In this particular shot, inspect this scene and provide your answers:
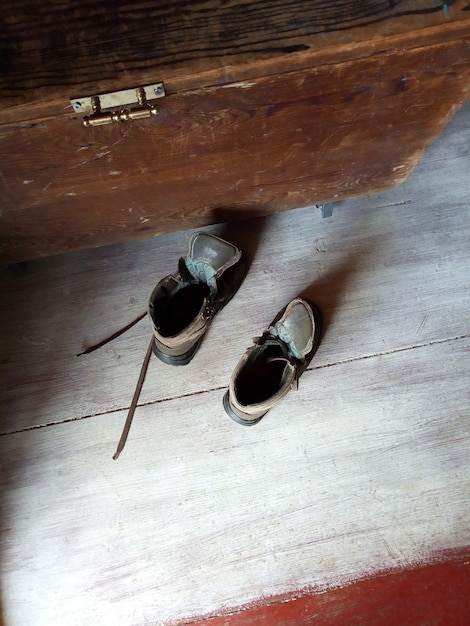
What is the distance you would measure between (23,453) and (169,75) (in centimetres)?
74

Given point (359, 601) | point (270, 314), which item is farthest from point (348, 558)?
point (270, 314)

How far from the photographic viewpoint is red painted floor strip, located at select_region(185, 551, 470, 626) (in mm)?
893

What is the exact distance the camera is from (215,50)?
68 cm

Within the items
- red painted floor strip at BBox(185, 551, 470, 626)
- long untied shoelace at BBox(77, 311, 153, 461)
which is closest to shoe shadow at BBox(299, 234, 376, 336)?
long untied shoelace at BBox(77, 311, 153, 461)

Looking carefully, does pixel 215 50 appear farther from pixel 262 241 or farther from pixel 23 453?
pixel 23 453

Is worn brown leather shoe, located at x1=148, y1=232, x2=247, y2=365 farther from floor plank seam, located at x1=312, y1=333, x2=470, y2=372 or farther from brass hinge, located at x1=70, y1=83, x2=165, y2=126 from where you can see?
brass hinge, located at x1=70, y1=83, x2=165, y2=126

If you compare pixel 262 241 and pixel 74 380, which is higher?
pixel 262 241

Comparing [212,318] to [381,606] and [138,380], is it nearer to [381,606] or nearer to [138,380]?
[138,380]

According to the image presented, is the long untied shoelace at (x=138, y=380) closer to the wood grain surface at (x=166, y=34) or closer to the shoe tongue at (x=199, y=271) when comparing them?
the shoe tongue at (x=199, y=271)

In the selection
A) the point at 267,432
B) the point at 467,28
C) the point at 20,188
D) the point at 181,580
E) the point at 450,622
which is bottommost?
the point at 450,622

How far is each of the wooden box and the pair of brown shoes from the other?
0.14m

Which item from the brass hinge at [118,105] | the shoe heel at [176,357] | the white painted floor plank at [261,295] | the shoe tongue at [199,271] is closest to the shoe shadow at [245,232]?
the white painted floor plank at [261,295]

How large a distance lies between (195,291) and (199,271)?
0.14ft

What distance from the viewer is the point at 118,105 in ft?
2.28
